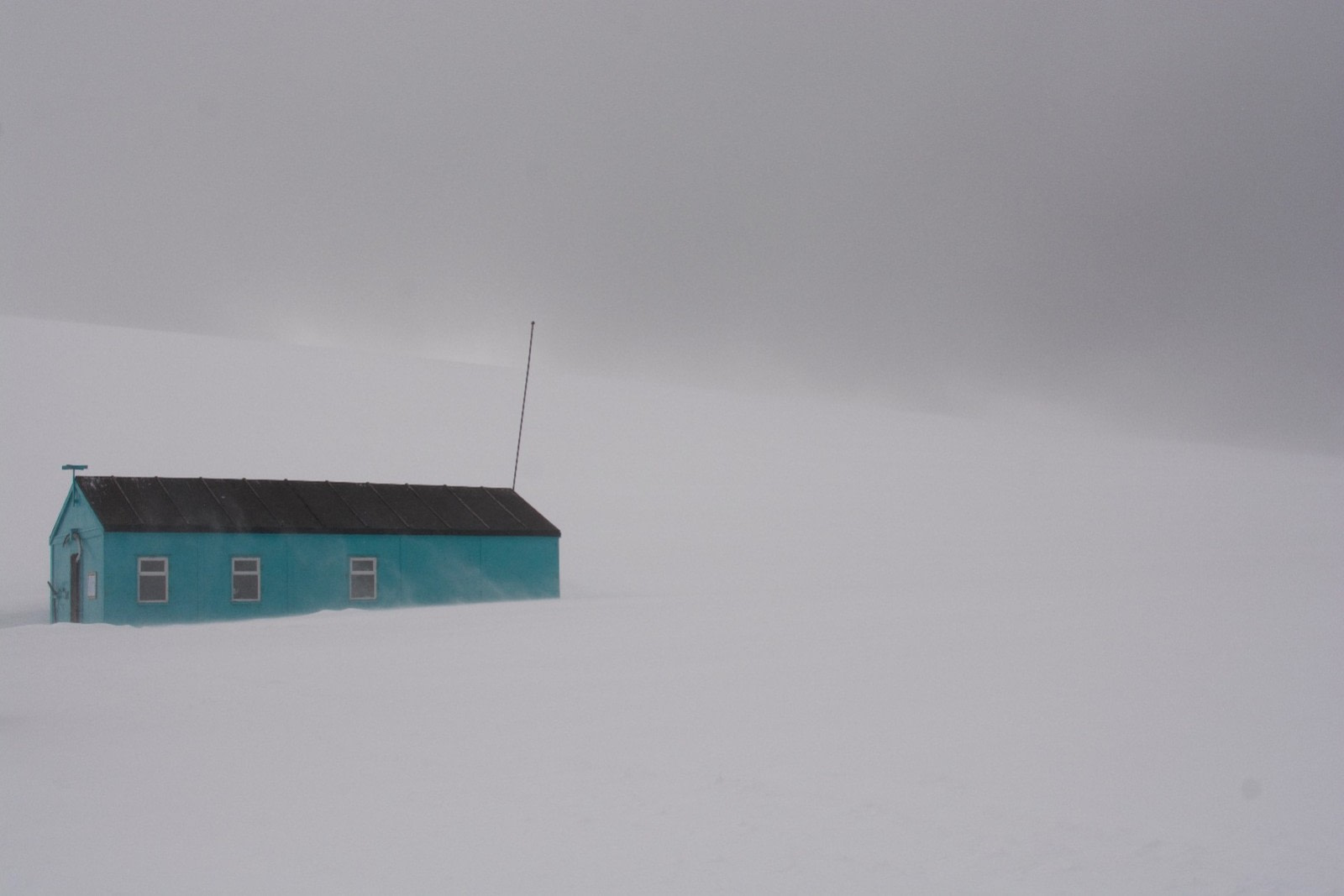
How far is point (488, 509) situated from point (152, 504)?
768 centimetres

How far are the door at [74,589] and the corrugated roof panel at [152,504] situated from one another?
1763 mm

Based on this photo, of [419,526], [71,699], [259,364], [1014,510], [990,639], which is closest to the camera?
[71,699]

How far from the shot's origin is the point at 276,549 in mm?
23953

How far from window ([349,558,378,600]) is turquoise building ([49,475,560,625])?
0.02m

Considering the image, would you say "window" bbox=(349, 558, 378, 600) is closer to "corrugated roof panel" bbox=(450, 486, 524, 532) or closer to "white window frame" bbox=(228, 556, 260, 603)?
"white window frame" bbox=(228, 556, 260, 603)

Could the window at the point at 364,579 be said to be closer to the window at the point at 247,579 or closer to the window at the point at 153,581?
the window at the point at 247,579

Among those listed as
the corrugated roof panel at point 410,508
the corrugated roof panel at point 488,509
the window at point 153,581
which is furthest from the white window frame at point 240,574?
the corrugated roof panel at point 488,509

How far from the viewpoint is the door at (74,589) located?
23391mm

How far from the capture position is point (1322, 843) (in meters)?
7.01

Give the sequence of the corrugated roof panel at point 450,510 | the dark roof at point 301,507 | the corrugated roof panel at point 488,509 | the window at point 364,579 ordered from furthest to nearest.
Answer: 1. the corrugated roof panel at point 488,509
2. the corrugated roof panel at point 450,510
3. the window at point 364,579
4. the dark roof at point 301,507

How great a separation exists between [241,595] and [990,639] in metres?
14.6

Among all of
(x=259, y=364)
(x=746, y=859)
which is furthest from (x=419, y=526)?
(x=259, y=364)

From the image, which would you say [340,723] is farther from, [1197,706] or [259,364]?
[259,364]

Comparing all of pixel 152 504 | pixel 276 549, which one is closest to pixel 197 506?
pixel 152 504
